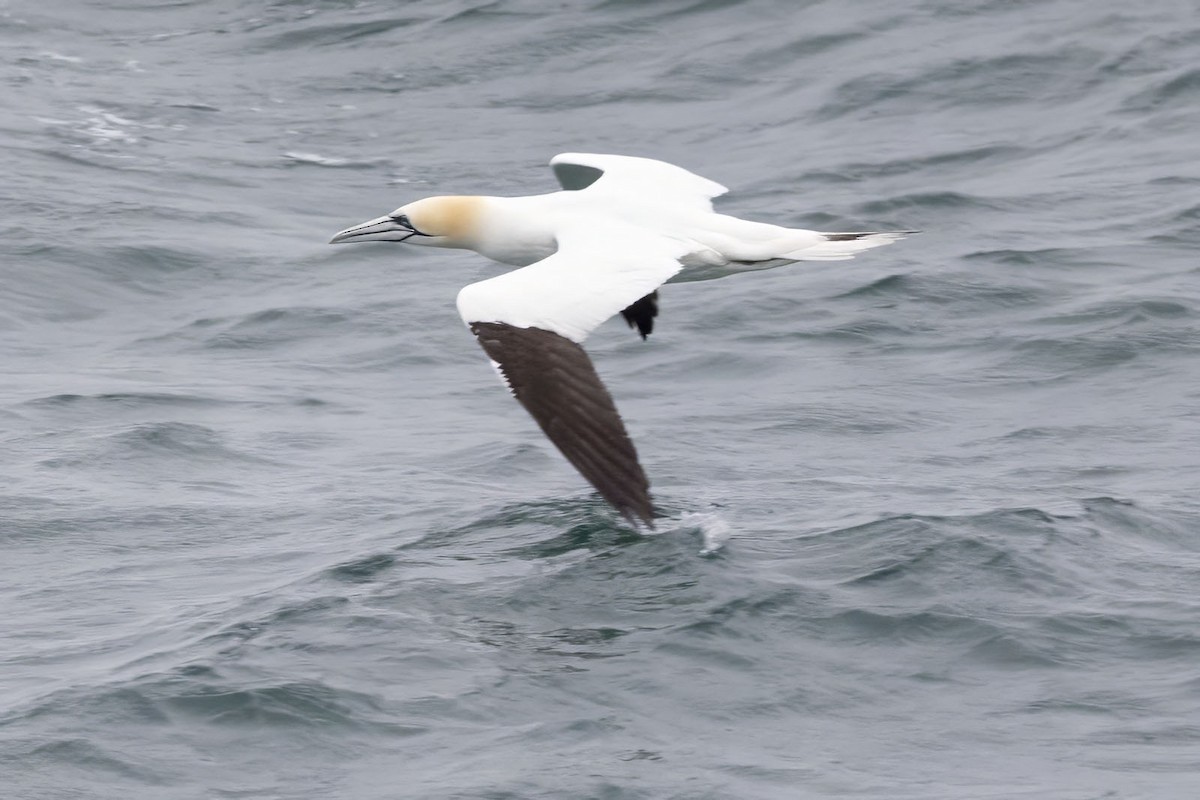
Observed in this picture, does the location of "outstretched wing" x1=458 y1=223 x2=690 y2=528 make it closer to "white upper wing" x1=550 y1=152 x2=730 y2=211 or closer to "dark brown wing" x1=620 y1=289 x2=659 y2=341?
"white upper wing" x1=550 y1=152 x2=730 y2=211

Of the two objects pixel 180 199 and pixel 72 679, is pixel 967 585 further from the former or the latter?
pixel 180 199

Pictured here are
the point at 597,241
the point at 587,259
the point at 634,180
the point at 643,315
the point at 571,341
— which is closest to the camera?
the point at 571,341

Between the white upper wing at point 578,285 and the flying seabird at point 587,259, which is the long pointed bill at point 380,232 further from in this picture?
the white upper wing at point 578,285

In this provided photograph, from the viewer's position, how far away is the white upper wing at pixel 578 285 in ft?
23.9

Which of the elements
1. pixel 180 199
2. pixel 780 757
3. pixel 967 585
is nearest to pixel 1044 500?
pixel 967 585

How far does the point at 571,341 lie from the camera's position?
23.7 feet

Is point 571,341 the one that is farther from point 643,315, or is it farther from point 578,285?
point 643,315

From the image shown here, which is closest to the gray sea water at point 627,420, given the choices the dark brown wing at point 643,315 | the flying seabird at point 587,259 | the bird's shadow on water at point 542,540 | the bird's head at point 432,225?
the bird's shadow on water at point 542,540

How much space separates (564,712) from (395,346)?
549cm

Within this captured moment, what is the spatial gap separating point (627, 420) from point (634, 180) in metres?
1.21

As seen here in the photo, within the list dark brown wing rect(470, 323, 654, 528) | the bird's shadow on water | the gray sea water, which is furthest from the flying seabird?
the bird's shadow on water

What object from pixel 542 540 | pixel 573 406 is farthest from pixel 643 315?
pixel 573 406

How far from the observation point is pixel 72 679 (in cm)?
660

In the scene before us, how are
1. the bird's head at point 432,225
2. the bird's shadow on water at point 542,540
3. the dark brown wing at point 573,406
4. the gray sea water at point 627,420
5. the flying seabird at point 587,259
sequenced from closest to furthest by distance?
the gray sea water at point 627,420, the dark brown wing at point 573,406, the flying seabird at point 587,259, the bird's shadow on water at point 542,540, the bird's head at point 432,225
